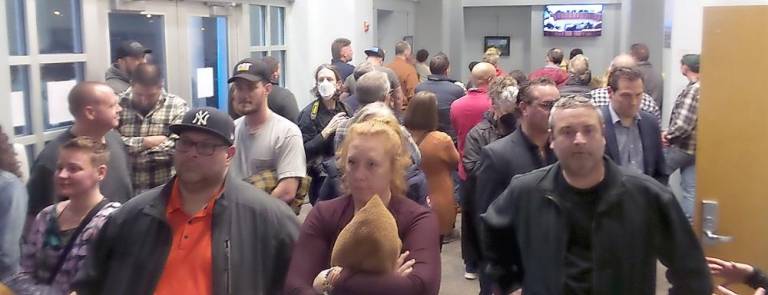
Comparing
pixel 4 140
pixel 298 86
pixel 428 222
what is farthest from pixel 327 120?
pixel 298 86

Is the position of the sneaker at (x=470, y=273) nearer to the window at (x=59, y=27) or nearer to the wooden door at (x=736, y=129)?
the wooden door at (x=736, y=129)

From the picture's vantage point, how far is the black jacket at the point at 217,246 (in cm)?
261

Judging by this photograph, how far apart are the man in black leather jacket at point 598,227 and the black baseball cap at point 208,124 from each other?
3.26ft

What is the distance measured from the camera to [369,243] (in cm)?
238

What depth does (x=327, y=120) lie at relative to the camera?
5.65 metres

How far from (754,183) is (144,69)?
3.17m

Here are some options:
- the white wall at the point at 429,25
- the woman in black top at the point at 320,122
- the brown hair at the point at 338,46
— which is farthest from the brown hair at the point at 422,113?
the white wall at the point at 429,25

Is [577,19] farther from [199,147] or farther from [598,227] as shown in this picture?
[199,147]

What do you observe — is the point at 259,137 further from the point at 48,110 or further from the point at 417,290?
the point at 48,110

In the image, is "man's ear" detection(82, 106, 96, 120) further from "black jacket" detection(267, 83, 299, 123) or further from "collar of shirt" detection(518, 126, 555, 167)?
"black jacket" detection(267, 83, 299, 123)

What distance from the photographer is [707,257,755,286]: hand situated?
271 centimetres

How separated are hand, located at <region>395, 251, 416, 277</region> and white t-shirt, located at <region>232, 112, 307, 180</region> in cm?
140

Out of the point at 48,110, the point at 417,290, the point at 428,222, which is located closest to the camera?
the point at 417,290

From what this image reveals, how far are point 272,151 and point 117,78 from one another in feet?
6.75
